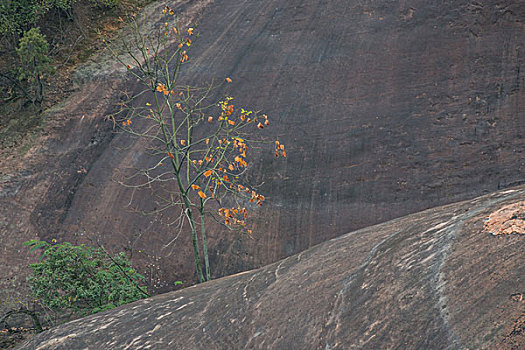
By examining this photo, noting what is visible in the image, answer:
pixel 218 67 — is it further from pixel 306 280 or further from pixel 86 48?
pixel 306 280

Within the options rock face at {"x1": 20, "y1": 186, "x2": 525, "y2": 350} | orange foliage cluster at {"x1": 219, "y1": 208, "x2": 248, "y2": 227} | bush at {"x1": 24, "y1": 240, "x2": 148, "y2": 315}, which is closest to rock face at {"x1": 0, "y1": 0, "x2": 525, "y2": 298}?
orange foliage cluster at {"x1": 219, "y1": 208, "x2": 248, "y2": 227}

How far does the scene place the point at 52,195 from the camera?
27.5ft

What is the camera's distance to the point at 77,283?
6.68 metres

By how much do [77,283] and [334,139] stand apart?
4.36 meters

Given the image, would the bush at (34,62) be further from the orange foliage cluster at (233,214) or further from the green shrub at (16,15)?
the orange foliage cluster at (233,214)

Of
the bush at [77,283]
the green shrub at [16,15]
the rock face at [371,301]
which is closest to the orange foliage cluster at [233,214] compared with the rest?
the rock face at [371,301]

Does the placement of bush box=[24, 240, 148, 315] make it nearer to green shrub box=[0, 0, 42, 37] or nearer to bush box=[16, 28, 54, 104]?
bush box=[16, 28, 54, 104]

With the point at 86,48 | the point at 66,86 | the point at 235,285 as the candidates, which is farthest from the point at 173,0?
the point at 235,285

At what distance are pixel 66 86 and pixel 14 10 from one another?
167cm

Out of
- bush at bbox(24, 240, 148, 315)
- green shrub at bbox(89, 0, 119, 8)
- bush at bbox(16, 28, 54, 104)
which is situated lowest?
bush at bbox(24, 240, 148, 315)

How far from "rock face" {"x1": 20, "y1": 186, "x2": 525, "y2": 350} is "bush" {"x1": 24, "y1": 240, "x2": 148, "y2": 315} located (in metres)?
1.72

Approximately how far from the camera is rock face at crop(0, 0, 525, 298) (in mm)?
7441

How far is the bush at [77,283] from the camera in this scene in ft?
21.8

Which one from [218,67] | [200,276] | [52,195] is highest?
[218,67]
